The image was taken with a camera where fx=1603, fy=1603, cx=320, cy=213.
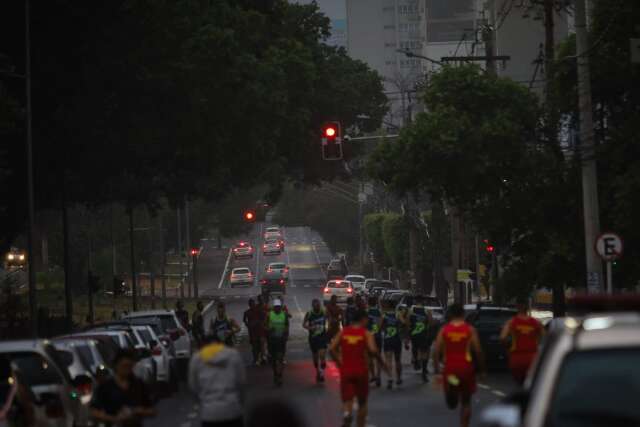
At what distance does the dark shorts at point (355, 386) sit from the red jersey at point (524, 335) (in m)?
2.84

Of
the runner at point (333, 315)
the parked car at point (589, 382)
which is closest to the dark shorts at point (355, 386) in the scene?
the parked car at point (589, 382)

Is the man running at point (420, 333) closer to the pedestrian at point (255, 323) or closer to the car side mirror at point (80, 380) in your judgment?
the pedestrian at point (255, 323)

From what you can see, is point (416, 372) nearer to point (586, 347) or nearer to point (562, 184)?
point (562, 184)

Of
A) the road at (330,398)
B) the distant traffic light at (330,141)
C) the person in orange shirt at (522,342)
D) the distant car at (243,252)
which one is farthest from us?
the distant car at (243,252)

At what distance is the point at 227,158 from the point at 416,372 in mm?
18156

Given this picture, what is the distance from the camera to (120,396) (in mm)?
15320

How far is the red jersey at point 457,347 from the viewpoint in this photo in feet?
64.9

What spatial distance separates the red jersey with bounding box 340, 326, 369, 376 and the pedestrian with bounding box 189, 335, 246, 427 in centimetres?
554

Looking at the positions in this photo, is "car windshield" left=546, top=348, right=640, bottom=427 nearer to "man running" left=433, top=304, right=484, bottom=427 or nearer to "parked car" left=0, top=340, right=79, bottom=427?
"parked car" left=0, top=340, right=79, bottom=427

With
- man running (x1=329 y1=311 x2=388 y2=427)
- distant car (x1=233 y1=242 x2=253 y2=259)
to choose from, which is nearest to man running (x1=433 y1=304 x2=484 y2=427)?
man running (x1=329 y1=311 x2=388 y2=427)

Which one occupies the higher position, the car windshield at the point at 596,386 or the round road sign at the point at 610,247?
the round road sign at the point at 610,247

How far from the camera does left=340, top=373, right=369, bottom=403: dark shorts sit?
20609 millimetres

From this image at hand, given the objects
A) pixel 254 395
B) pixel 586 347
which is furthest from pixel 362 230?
pixel 586 347

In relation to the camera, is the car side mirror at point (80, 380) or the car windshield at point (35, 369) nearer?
the car windshield at point (35, 369)
